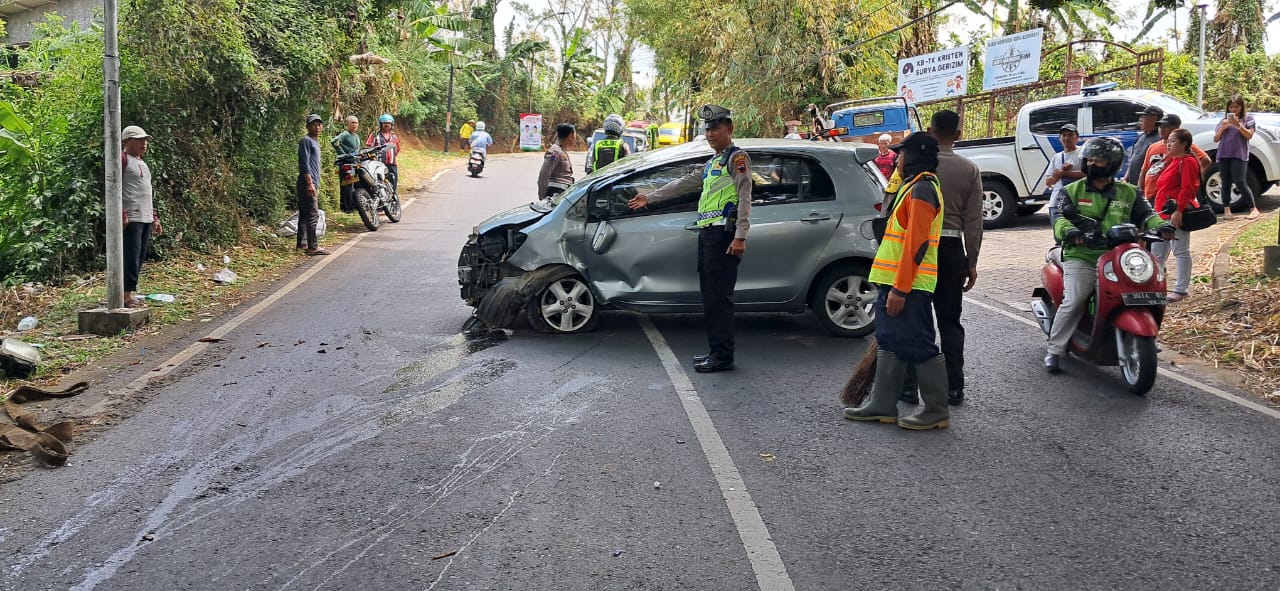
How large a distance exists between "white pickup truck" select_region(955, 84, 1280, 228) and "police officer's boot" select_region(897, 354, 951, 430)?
29.7 ft

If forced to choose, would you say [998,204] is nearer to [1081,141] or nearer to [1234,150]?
[1081,141]

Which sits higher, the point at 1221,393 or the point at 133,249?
the point at 133,249

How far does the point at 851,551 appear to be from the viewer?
414 centimetres

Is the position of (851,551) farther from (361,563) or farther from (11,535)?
(11,535)

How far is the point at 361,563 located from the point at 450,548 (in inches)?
14.1

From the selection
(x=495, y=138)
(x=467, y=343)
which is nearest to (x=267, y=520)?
(x=467, y=343)

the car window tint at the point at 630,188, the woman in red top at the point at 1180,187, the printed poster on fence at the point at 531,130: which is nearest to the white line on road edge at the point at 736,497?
the car window tint at the point at 630,188

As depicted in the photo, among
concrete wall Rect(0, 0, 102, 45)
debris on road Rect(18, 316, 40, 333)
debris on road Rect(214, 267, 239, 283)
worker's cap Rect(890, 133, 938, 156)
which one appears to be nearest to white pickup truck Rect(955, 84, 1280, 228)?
worker's cap Rect(890, 133, 938, 156)

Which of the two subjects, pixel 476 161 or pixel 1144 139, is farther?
pixel 476 161

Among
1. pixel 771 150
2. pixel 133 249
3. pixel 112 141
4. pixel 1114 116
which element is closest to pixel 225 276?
pixel 133 249

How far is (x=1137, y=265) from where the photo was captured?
653 cm

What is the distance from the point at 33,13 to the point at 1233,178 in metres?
27.0

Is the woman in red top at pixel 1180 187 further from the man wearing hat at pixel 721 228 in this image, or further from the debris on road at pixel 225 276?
the debris on road at pixel 225 276

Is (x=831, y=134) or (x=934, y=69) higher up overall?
(x=934, y=69)
